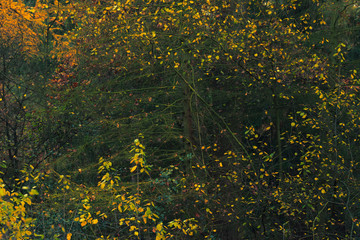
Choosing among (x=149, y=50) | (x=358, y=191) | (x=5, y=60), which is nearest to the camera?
(x=358, y=191)

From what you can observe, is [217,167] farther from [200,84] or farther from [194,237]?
[200,84]

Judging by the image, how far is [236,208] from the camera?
8.11 meters

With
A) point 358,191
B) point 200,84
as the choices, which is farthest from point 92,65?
point 358,191

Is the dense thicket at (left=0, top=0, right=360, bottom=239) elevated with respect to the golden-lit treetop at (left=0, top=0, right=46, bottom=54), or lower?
lower

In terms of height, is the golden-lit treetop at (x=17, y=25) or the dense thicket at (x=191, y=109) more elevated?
the golden-lit treetop at (x=17, y=25)

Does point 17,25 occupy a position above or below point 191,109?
above

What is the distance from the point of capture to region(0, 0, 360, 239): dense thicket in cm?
764

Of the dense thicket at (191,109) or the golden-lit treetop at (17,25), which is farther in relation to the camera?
the golden-lit treetop at (17,25)

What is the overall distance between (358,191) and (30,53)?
766cm

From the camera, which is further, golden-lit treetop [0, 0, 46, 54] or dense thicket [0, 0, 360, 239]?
golden-lit treetop [0, 0, 46, 54]

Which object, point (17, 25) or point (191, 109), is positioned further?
point (17, 25)

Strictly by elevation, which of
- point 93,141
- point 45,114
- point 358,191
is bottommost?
point 358,191

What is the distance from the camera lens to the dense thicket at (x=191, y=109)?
25.1 feet

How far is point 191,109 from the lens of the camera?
893 centimetres
